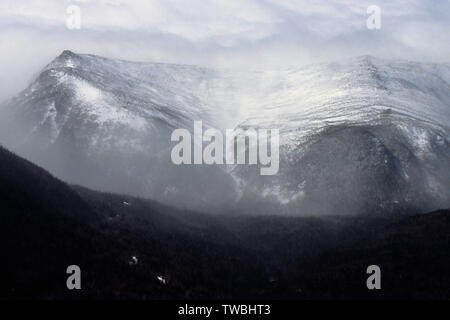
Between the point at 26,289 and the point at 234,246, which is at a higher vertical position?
the point at 234,246

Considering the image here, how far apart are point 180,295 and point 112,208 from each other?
2485 inches

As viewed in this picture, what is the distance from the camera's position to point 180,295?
11788 centimetres

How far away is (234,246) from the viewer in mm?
172500
